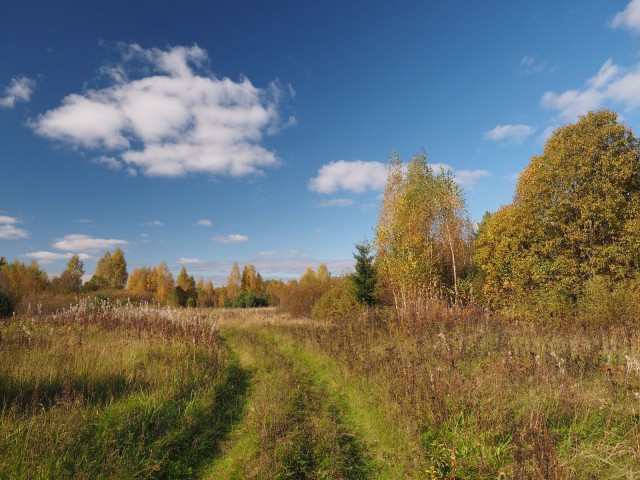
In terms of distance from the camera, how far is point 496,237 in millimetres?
19844

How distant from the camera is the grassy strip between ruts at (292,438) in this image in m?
4.57

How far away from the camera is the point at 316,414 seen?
21.5ft

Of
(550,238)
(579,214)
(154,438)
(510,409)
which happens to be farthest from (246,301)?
(510,409)

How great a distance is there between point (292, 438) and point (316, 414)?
4.47 feet

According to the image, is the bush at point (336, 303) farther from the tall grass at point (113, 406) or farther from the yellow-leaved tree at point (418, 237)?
the tall grass at point (113, 406)

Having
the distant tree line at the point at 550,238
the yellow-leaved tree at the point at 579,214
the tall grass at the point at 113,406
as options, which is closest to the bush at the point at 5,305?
the distant tree line at the point at 550,238

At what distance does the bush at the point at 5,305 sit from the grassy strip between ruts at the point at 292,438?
15.9m

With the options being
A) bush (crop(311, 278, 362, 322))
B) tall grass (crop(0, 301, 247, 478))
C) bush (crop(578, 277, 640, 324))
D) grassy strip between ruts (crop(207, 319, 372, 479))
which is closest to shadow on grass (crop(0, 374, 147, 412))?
tall grass (crop(0, 301, 247, 478))

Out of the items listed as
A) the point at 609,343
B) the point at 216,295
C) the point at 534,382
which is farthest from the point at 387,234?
the point at 216,295

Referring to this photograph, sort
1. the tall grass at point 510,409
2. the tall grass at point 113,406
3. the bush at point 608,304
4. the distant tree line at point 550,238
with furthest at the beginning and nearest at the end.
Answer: the distant tree line at point 550,238, the bush at point 608,304, the tall grass at point 113,406, the tall grass at point 510,409

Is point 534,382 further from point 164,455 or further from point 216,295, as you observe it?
point 216,295

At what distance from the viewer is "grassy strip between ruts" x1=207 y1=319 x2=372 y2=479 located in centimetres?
Result: 457

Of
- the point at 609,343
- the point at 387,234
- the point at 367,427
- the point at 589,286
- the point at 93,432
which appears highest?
the point at 387,234

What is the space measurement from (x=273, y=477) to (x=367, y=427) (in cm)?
233
